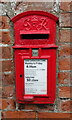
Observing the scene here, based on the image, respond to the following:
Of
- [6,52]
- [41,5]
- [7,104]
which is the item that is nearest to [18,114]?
[7,104]

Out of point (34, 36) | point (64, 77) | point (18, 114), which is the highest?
point (34, 36)

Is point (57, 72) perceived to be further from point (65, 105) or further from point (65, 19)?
point (65, 19)

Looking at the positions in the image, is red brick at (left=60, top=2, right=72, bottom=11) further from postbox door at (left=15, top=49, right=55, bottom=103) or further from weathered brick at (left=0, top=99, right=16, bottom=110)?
weathered brick at (left=0, top=99, right=16, bottom=110)

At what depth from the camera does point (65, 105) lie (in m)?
1.23

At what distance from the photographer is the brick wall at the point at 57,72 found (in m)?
1.15

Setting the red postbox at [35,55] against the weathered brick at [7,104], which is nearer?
the red postbox at [35,55]

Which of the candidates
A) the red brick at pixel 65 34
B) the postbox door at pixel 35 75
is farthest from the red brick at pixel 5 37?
the red brick at pixel 65 34

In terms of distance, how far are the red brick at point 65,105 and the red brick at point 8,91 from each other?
348mm

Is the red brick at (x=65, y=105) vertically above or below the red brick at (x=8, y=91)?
below

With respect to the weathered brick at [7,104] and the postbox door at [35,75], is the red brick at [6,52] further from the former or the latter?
the weathered brick at [7,104]

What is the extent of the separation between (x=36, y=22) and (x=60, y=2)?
214mm

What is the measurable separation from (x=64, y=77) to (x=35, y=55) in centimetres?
26

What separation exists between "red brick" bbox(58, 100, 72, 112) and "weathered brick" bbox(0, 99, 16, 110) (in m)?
0.34

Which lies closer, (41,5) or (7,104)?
(41,5)
